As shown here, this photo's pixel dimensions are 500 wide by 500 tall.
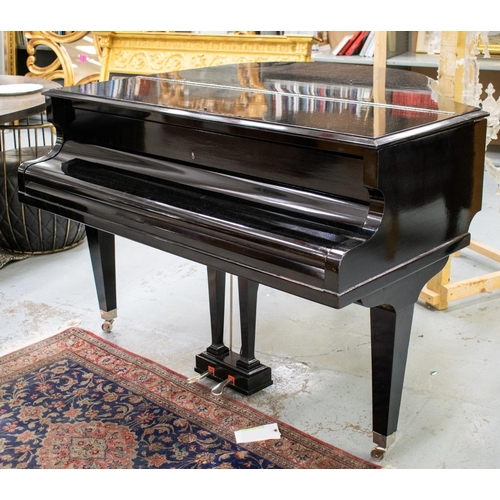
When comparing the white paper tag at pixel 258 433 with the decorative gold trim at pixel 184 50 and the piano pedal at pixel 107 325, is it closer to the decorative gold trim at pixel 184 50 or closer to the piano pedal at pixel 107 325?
the piano pedal at pixel 107 325

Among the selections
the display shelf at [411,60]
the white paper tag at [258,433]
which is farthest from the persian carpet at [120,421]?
the display shelf at [411,60]

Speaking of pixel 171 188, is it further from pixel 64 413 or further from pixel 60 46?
pixel 60 46

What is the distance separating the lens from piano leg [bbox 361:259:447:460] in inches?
85.4

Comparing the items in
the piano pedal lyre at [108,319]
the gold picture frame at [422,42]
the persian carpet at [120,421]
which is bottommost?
the persian carpet at [120,421]

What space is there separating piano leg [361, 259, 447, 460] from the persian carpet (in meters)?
0.14

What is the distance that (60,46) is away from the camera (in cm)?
659

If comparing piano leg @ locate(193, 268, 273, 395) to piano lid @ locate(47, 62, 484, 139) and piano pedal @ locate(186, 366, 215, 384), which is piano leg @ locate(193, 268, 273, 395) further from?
piano lid @ locate(47, 62, 484, 139)

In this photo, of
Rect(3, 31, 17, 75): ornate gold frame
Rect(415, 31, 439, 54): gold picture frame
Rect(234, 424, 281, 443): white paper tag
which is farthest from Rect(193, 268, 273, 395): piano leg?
Rect(3, 31, 17, 75): ornate gold frame

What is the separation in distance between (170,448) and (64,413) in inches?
18.4

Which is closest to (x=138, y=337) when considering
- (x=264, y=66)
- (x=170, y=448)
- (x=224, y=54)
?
(x=170, y=448)

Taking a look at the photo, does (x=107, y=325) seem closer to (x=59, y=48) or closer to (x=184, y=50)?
(x=184, y=50)

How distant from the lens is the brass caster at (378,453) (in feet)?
7.88

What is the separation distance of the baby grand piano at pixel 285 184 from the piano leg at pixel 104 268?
37 cm

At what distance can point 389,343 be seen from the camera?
2.23 meters
